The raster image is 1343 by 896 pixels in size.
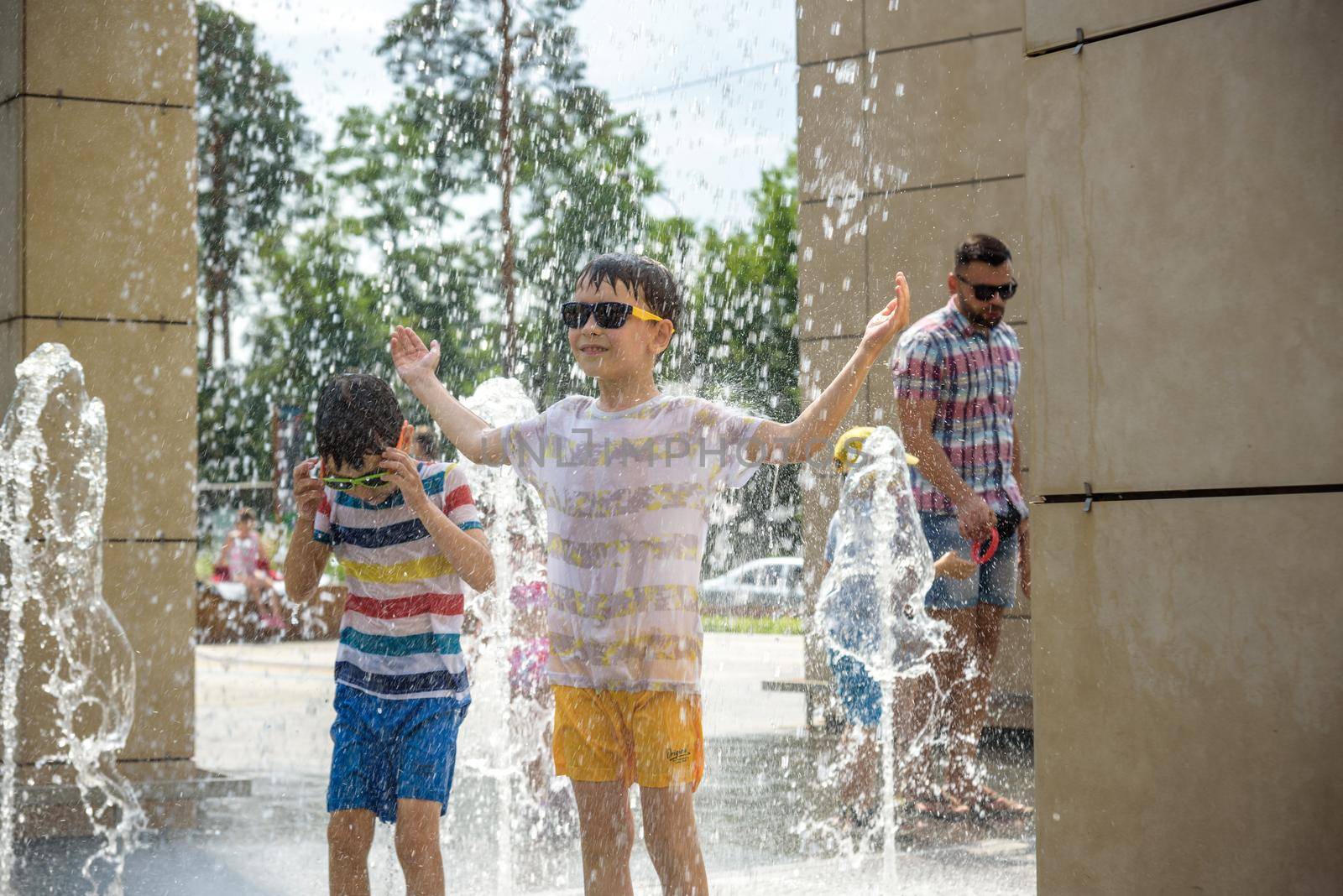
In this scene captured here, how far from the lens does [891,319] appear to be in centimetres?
292

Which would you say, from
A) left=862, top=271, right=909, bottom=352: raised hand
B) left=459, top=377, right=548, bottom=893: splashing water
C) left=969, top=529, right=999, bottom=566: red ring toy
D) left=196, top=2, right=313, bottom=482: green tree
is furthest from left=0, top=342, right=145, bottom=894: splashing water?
left=196, top=2, right=313, bottom=482: green tree

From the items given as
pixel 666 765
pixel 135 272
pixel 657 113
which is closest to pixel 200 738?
pixel 135 272

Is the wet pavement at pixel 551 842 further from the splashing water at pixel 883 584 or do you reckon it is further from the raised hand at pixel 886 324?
the raised hand at pixel 886 324

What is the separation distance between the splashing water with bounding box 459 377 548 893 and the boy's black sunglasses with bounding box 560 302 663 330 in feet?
5.76

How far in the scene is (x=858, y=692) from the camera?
476 cm

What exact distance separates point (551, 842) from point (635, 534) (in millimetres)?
2110

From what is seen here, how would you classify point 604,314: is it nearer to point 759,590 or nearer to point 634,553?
point 634,553

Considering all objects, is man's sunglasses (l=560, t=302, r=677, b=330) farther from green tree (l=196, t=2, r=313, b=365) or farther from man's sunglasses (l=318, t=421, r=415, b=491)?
green tree (l=196, t=2, r=313, b=365)

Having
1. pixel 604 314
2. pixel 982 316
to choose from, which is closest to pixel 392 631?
pixel 604 314

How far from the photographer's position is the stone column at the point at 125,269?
518cm

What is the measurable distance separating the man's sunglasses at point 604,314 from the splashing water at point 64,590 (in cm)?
274

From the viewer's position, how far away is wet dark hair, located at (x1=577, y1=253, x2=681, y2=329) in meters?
3.12

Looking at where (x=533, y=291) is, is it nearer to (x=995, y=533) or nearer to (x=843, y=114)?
(x=843, y=114)

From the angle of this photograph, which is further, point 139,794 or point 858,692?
point 139,794
